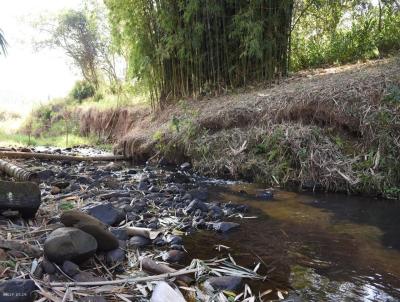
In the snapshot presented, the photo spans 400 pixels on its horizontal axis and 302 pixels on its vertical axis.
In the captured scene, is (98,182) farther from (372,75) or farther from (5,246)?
(372,75)

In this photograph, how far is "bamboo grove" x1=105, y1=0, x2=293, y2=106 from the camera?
869 centimetres

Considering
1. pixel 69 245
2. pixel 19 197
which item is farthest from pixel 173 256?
pixel 19 197

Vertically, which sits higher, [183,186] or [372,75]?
[372,75]

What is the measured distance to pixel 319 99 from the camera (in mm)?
6145

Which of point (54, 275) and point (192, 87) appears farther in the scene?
point (192, 87)

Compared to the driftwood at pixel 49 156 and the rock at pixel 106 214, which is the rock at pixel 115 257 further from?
the driftwood at pixel 49 156

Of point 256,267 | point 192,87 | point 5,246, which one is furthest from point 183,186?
point 192,87

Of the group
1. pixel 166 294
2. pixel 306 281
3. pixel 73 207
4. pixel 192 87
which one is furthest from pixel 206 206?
pixel 192 87

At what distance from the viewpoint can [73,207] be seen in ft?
13.4

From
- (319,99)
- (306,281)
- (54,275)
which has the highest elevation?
(319,99)

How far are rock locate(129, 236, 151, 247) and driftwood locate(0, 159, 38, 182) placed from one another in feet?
8.67

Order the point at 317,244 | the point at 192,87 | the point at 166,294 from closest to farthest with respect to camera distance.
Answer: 1. the point at 166,294
2. the point at 317,244
3. the point at 192,87

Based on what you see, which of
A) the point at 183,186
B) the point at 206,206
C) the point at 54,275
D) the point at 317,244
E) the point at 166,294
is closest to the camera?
the point at 166,294

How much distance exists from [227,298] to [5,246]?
1.46 metres
